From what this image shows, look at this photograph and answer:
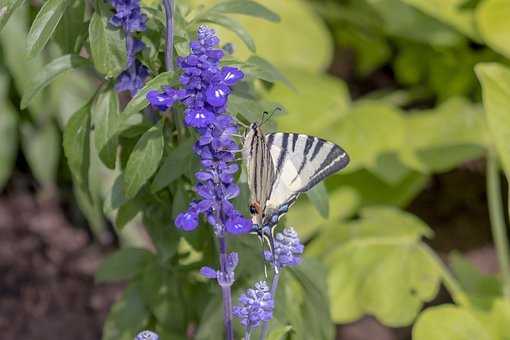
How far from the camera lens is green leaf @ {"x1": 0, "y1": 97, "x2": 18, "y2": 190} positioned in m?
2.61

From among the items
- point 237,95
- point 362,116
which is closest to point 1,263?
point 362,116

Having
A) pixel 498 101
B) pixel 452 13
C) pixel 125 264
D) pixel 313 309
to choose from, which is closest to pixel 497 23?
pixel 452 13

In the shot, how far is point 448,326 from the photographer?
1874 millimetres

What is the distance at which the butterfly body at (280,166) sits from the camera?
49.9 inches

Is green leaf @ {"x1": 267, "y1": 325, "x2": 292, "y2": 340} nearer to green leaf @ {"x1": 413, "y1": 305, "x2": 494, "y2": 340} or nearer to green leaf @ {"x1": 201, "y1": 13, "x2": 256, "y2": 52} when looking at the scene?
green leaf @ {"x1": 201, "y1": 13, "x2": 256, "y2": 52}

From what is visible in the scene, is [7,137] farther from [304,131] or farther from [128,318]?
[128,318]

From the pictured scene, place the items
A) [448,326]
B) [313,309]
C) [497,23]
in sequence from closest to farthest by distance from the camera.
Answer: [313,309]
[448,326]
[497,23]

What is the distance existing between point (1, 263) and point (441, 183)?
1345 millimetres

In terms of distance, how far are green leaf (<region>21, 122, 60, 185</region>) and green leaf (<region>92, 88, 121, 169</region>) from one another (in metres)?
1.24

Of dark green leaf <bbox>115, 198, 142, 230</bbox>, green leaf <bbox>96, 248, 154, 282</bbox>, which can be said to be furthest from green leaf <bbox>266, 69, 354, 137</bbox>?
dark green leaf <bbox>115, 198, 142, 230</bbox>

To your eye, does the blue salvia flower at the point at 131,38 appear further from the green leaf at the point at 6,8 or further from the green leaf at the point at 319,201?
the green leaf at the point at 319,201

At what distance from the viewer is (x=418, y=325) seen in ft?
6.13

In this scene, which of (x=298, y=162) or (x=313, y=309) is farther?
(x=313, y=309)

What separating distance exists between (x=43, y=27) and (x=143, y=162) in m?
0.23
